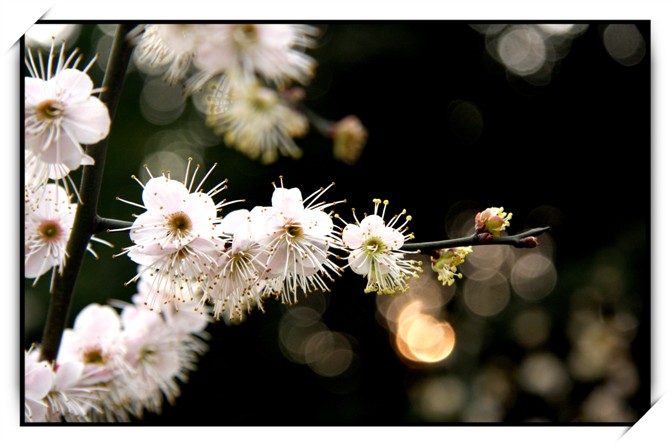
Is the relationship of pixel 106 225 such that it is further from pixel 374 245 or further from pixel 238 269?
pixel 374 245

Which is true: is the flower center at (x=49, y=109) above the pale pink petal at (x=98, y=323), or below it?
above

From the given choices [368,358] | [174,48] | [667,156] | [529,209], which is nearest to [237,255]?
[174,48]

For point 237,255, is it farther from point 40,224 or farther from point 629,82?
point 629,82

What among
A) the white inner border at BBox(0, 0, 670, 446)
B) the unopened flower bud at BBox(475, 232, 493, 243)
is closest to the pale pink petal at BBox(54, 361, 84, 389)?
the white inner border at BBox(0, 0, 670, 446)

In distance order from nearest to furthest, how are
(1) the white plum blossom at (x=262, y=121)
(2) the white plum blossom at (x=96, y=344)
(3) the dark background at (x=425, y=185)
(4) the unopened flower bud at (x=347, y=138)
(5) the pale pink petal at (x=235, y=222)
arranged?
1. (5) the pale pink petal at (x=235, y=222)
2. (2) the white plum blossom at (x=96, y=344)
3. (1) the white plum blossom at (x=262, y=121)
4. (4) the unopened flower bud at (x=347, y=138)
5. (3) the dark background at (x=425, y=185)

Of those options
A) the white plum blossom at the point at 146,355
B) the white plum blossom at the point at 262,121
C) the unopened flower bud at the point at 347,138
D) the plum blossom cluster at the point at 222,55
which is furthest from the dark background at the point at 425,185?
the plum blossom cluster at the point at 222,55

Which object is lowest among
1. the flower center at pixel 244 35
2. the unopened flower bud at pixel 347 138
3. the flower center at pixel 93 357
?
the flower center at pixel 93 357

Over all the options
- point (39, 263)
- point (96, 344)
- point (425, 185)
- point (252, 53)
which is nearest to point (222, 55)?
point (252, 53)

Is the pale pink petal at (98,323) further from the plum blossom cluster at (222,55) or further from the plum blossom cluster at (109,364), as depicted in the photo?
the plum blossom cluster at (222,55)
